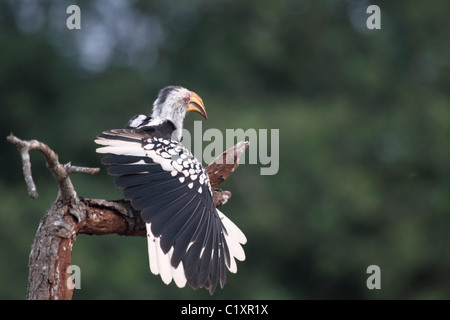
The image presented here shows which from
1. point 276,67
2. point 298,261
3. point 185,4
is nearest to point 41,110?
point 185,4

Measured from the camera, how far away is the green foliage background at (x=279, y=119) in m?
10.8

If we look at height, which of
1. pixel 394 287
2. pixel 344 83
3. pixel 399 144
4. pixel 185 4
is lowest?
pixel 394 287

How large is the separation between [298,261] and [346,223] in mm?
1081

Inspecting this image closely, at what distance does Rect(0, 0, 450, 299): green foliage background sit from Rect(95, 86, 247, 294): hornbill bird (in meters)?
5.85

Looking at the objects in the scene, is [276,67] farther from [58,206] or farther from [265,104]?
[58,206]

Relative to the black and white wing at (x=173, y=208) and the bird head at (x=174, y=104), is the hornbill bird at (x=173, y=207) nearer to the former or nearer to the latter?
the black and white wing at (x=173, y=208)

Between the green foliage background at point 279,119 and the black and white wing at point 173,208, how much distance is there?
231 inches

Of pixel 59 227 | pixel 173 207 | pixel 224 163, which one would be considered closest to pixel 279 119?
pixel 224 163

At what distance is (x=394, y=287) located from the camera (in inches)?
443

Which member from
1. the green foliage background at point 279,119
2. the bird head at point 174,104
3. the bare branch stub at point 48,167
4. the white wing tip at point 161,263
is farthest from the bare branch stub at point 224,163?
the green foliage background at point 279,119

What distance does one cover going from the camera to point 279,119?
38.1ft

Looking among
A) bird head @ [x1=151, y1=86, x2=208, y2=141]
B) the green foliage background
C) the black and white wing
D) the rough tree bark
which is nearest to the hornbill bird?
the black and white wing

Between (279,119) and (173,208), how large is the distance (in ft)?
26.6

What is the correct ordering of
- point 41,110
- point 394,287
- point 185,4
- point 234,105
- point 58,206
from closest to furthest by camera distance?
point 58,206, point 394,287, point 234,105, point 41,110, point 185,4
